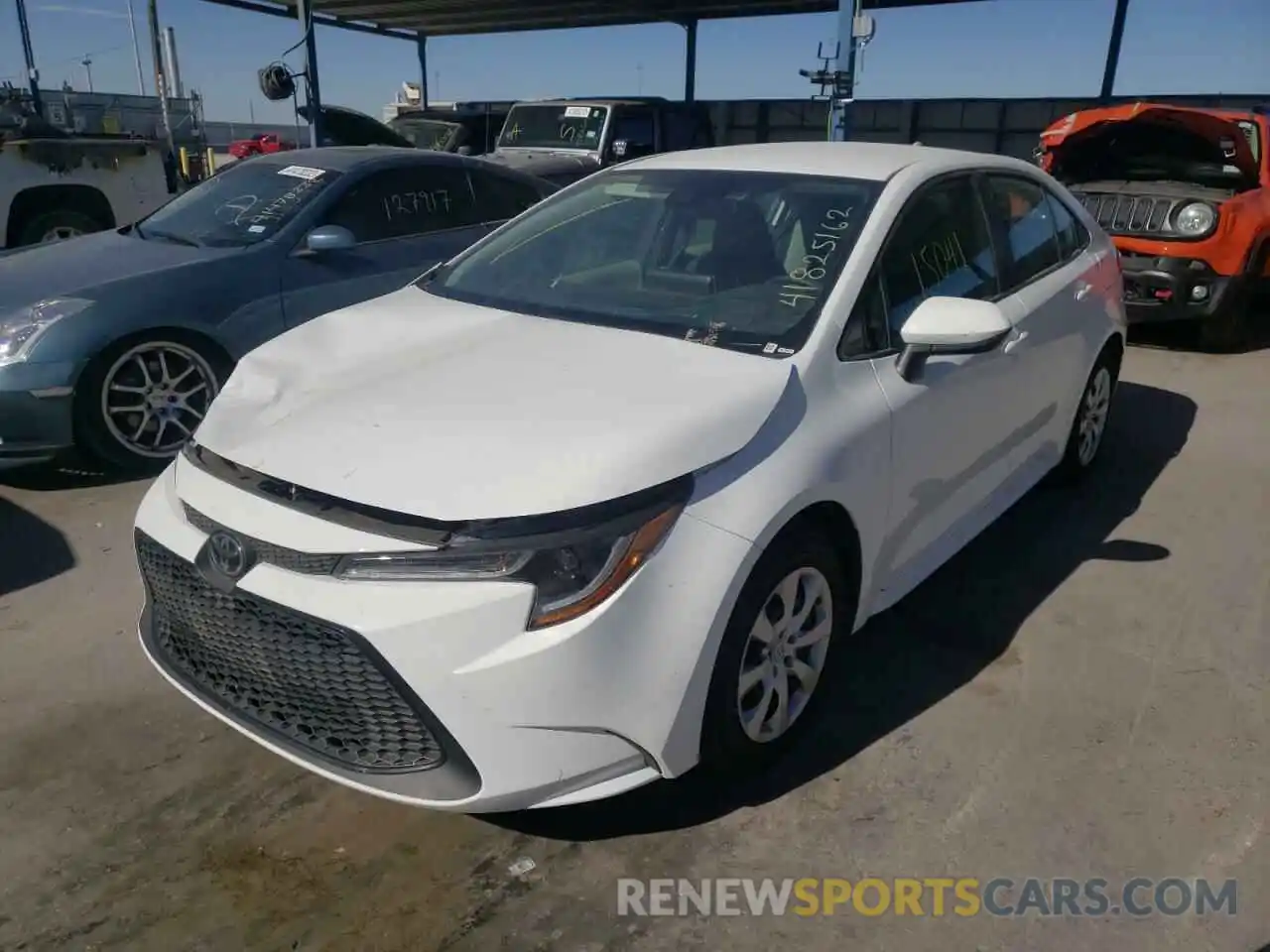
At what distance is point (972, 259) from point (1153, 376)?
426 centimetres

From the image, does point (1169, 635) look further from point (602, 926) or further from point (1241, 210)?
point (1241, 210)

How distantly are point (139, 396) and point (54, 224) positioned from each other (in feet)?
19.9

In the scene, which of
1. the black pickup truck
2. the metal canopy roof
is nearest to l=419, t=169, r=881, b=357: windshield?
the black pickup truck

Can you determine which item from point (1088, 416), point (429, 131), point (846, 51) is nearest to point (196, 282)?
point (1088, 416)

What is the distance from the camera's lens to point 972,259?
346 centimetres

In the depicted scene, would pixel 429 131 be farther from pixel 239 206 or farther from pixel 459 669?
pixel 459 669

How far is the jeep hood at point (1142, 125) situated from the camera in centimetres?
742

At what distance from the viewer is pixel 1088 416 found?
15.0ft

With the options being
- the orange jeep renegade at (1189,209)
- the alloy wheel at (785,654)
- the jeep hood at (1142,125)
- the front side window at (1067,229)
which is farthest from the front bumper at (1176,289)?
the alloy wheel at (785,654)

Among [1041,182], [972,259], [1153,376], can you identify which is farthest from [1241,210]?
[972,259]

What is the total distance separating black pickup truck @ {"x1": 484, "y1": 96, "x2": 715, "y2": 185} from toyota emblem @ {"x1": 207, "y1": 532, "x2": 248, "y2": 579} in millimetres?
8777

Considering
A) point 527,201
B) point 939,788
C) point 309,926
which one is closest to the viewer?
point 309,926

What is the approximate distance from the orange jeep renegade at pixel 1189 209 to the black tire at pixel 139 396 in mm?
6377

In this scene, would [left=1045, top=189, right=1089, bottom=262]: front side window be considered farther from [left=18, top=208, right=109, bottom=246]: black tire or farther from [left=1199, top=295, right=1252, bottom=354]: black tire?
[left=18, top=208, right=109, bottom=246]: black tire
